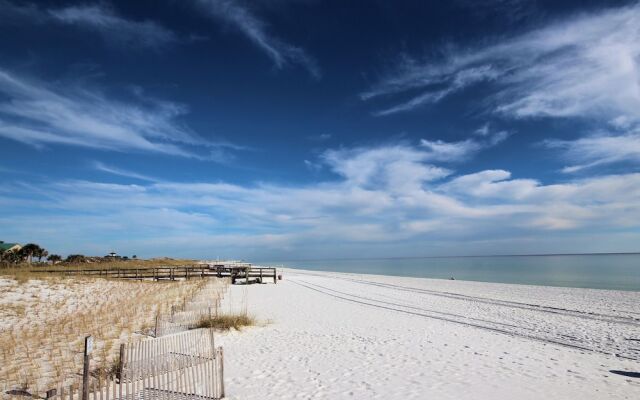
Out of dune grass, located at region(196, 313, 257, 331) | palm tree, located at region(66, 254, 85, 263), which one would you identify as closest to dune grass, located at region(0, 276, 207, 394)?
dune grass, located at region(196, 313, 257, 331)

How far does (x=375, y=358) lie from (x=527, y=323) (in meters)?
8.48

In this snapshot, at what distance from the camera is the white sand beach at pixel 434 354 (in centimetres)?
725

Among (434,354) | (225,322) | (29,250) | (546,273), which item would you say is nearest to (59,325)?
(225,322)

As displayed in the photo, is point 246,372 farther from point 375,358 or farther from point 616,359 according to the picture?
point 616,359

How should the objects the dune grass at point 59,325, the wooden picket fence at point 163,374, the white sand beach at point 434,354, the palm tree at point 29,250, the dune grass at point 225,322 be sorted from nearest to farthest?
the wooden picket fence at point 163,374 → the white sand beach at point 434,354 → the dune grass at point 59,325 → the dune grass at point 225,322 → the palm tree at point 29,250

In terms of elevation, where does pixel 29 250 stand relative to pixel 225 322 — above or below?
above

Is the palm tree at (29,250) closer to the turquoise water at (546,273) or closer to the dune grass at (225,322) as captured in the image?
the turquoise water at (546,273)

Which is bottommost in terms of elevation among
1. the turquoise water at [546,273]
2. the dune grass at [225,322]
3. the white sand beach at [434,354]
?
the turquoise water at [546,273]

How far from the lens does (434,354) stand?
9.80 metres

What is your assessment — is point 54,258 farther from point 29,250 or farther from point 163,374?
point 163,374

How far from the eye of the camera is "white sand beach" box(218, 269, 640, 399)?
725 cm

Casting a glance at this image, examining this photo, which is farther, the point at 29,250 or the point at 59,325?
the point at 29,250

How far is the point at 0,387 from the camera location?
6.82 metres

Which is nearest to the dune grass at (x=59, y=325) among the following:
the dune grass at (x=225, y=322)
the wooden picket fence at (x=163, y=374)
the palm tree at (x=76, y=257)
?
the wooden picket fence at (x=163, y=374)
